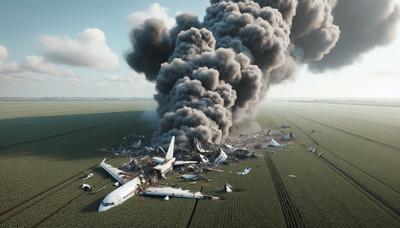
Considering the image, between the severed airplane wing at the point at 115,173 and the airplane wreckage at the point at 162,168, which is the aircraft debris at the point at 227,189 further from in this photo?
the severed airplane wing at the point at 115,173

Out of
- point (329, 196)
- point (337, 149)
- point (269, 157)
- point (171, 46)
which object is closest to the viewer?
point (329, 196)

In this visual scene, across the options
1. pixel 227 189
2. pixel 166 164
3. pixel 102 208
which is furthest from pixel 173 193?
pixel 166 164

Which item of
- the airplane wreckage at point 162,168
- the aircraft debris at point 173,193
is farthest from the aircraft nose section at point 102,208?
the aircraft debris at point 173,193

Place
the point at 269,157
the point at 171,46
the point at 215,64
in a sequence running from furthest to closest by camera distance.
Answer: the point at 171,46
the point at 215,64
the point at 269,157

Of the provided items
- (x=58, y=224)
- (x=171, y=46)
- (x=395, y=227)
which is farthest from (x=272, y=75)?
(x=58, y=224)

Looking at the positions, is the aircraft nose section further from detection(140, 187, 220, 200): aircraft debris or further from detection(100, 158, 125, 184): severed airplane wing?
detection(100, 158, 125, 184): severed airplane wing

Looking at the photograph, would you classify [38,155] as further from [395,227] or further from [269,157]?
[395,227]

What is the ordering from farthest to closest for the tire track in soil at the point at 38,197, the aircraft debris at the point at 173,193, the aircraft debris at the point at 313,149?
the aircraft debris at the point at 313,149 → the aircraft debris at the point at 173,193 → the tire track in soil at the point at 38,197

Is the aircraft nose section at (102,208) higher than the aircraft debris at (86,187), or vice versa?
the aircraft debris at (86,187)
